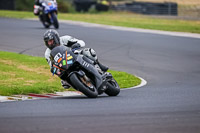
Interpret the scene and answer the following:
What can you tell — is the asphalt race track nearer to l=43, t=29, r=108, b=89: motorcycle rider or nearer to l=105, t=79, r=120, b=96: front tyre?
l=105, t=79, r=120, b=96: front tyre

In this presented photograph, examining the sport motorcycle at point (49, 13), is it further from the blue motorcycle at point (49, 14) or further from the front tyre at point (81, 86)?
the front tyre at point (81, 86)

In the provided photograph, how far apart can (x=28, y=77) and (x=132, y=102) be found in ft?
17.3

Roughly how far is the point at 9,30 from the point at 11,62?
9.54 metres

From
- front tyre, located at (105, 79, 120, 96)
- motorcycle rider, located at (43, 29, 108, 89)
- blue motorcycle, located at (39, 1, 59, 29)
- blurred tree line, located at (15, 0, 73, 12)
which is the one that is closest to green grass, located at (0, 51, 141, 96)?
motorcycle rider, located at (43, 29, 108, 89)

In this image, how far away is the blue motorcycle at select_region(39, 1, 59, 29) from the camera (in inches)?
1062

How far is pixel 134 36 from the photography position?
25359 millimetres

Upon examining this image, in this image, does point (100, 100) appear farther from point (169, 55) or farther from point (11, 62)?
point (169, 55)

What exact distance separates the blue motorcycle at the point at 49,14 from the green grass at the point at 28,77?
8.05 metres

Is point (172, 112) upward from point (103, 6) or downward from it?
upward

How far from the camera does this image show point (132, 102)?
998 centimetres

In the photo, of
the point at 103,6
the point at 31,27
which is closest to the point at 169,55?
the point at 31,27

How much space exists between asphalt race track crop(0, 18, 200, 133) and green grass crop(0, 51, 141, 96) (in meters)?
0.83

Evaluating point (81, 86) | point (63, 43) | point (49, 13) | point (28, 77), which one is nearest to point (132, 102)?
point (81, 86)

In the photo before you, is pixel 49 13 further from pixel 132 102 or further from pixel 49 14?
pixel 132 102
